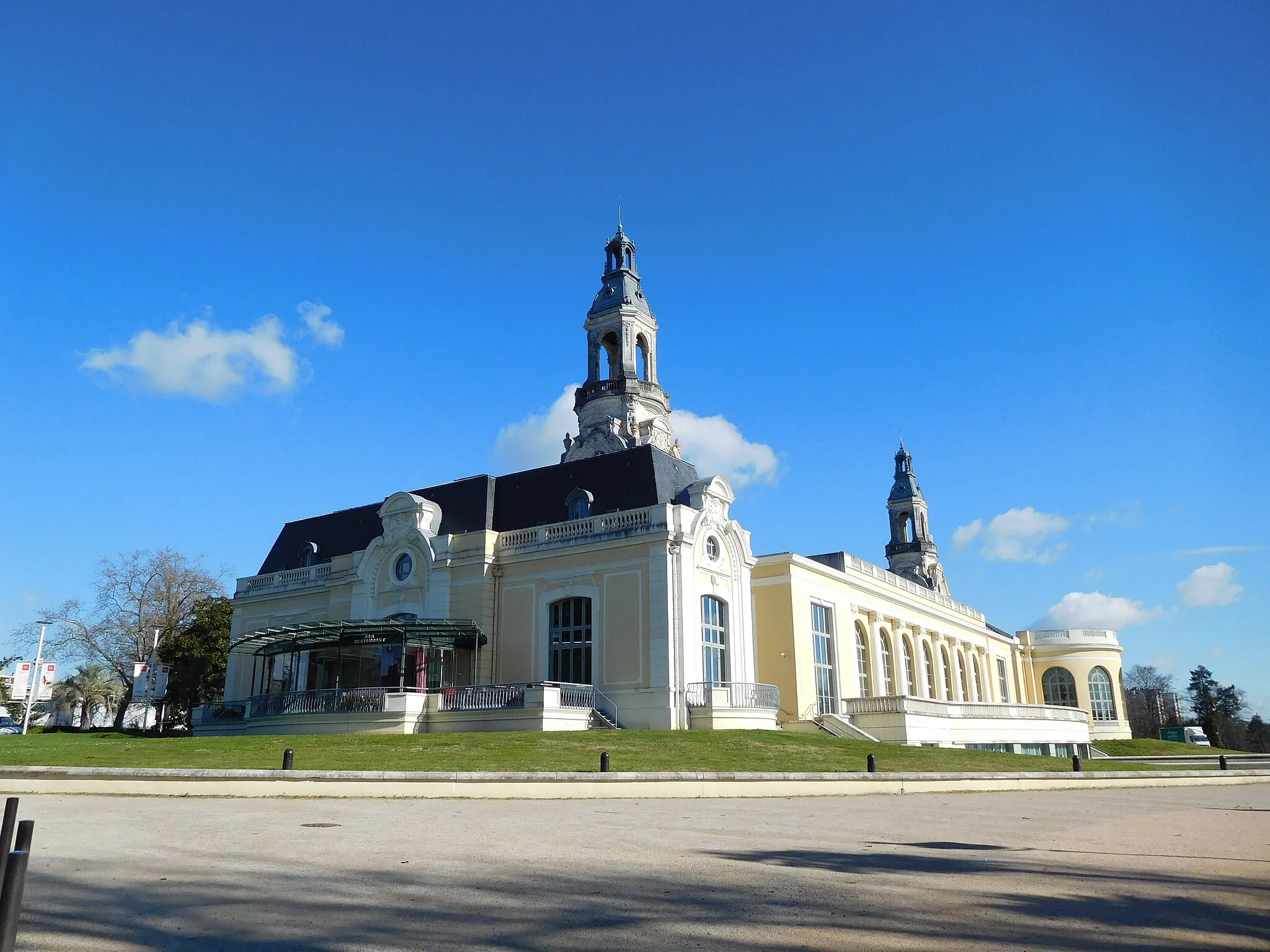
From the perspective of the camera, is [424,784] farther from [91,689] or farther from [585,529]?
[91,689]

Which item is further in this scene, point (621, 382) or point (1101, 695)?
point (1101, 695)

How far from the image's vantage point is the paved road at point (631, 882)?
6172 millimetres

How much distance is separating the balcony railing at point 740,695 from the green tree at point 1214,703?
71.9 meters

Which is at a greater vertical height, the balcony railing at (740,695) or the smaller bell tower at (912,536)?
the smaller bell tower at (912,536)

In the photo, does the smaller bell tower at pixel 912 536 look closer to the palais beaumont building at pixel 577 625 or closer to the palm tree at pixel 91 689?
the palais beaumont building at pixel 577 625

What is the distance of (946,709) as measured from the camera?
3650 centimetres

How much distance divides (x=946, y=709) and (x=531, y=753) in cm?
2062

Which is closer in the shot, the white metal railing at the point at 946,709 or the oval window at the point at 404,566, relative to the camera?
the white metal railing at the point at 946,709

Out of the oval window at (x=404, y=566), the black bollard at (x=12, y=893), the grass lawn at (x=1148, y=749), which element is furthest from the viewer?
the grass lawn at (x=1148, y=749)

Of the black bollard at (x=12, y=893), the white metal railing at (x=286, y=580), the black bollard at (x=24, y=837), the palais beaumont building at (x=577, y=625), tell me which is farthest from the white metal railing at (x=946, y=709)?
the black bollard at (x=12, y=893)

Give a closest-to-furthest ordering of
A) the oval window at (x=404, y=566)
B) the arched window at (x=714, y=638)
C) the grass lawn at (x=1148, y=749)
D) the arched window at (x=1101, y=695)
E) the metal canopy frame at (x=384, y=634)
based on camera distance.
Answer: the metal canopy frame at (x=384, y=634), the arched window at (x=714, y=638), the oval window at (x=404, y=566), the grass lawn at (x=1148, y=749), the arched window at (x=1101, y=695)

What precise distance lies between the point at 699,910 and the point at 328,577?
3630cm

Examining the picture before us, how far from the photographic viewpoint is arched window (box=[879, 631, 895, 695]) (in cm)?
4394

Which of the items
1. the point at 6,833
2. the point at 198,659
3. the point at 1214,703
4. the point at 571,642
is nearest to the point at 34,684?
the point at 198,659
